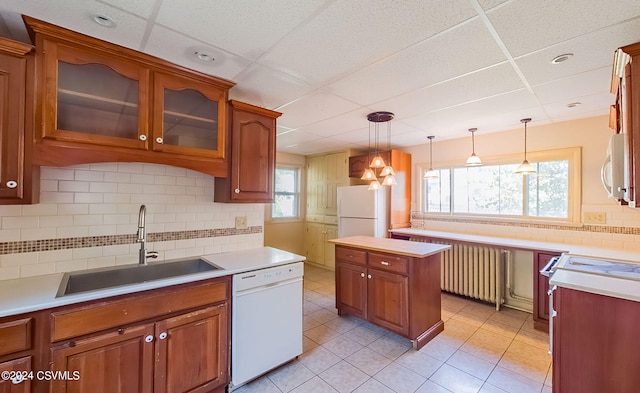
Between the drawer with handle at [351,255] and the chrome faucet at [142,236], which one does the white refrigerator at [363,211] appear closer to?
the drawer with handle at [351,255]

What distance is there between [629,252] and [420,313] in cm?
220

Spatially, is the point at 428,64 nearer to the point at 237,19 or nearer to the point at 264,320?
the point at 237,19

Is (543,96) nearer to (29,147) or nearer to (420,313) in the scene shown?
(420,313)

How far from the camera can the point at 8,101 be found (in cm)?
138

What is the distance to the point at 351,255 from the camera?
2.97 metres

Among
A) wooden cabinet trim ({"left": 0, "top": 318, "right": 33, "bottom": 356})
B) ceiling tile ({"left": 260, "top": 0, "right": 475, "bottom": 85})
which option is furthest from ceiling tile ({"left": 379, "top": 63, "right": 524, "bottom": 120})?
wooden cabinet trim ({"left": 0, "top": 318, "right": 33, "bottom": 356})

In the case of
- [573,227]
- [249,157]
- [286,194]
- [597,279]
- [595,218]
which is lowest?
[597,279]

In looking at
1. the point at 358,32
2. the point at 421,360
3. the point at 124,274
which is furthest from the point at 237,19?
the point at 421,360

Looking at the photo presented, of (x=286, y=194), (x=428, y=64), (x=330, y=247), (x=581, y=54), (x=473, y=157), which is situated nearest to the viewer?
(x=581, y=54)

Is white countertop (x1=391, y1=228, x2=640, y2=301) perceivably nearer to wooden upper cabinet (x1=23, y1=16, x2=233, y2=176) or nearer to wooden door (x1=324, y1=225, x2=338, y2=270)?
wooden upper cabinet (x1=23, y1=16, x2=233, y2=176)

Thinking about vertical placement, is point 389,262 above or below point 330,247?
above

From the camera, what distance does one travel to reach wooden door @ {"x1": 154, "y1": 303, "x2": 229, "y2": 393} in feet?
5.26

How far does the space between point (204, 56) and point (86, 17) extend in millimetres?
592

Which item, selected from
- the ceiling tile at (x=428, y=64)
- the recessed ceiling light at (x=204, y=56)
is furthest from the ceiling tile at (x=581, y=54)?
the recessed ceiling light at (x=204, y=56)
